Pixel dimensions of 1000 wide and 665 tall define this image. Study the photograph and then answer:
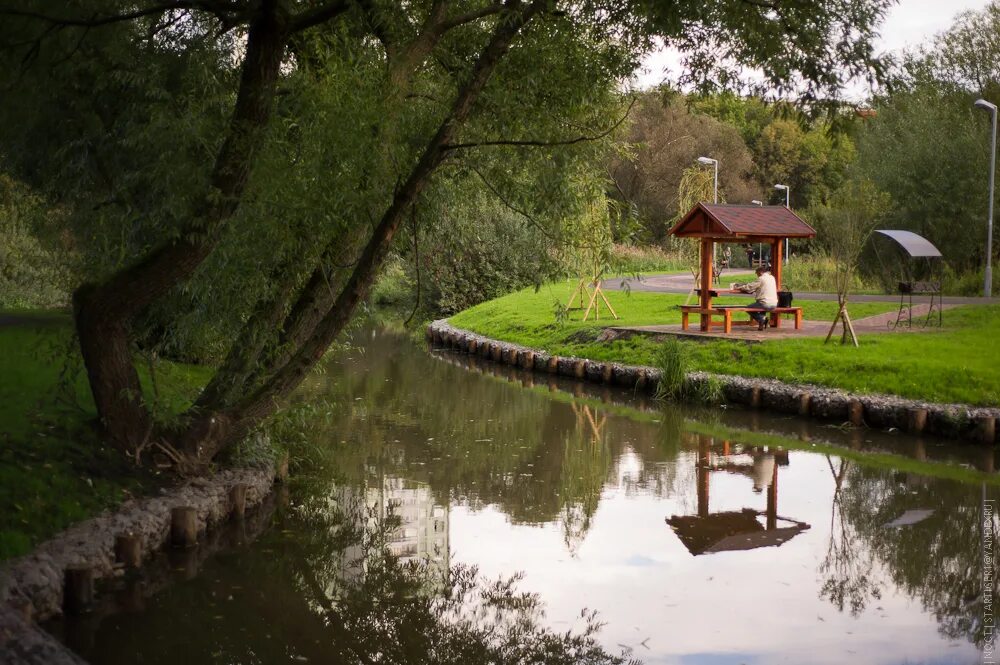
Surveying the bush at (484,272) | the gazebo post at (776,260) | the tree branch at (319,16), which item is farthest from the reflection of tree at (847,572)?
the bush at (484,272)

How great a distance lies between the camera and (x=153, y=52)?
13.6 metres

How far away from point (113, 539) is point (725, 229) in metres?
16.6

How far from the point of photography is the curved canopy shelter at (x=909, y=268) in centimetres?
2350

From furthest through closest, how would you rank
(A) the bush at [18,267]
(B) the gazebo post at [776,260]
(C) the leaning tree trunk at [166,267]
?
(B) the gazebo post at [776,260] → (A) the bush at [18,267] → (C) the leaning tree trunk at [166,267]

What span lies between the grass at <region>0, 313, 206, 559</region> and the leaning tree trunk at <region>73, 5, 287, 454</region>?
0.34 meters

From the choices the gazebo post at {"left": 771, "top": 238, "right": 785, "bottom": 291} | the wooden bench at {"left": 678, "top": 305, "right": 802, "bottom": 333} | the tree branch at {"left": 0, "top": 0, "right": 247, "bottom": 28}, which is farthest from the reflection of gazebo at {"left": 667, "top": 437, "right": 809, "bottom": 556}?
the gazebo post at {"left": 771, "top": 238, "right": 785, "bottom": 291}

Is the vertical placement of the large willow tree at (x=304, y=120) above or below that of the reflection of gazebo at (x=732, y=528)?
above

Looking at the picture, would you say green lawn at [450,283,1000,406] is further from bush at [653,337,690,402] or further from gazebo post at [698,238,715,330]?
gazebo post at [698,238,715,330]

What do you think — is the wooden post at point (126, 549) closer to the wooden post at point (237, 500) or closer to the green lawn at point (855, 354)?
the wooden post at point (237, 500)

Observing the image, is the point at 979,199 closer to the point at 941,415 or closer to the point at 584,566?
the point at 941,415

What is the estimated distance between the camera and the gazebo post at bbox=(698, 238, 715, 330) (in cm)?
2394

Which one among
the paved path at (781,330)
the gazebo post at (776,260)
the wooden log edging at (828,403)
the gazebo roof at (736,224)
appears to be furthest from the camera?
the gazebo post at (776,260)

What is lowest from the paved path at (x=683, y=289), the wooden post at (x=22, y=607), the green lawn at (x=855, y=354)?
the wooden post at (x=22, y=607)

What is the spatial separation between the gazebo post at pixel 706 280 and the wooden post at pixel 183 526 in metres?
15.0
